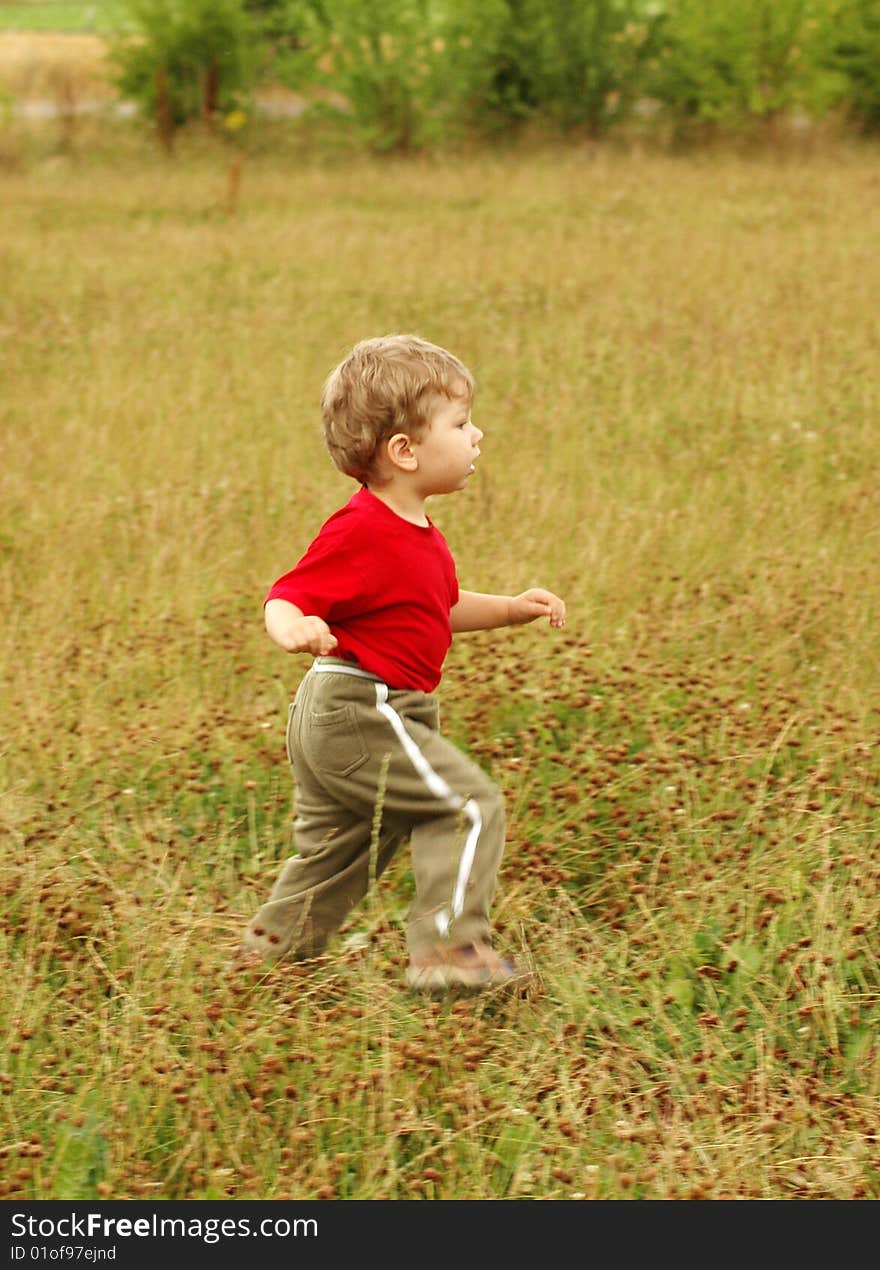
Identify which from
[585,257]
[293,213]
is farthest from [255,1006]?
[293,213]

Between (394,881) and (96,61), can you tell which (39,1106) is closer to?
(394,881)

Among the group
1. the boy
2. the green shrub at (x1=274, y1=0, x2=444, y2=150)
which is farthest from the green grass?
the boy

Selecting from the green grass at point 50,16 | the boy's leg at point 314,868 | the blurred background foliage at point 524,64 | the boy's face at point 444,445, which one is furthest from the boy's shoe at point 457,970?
the green grass at point 50,16

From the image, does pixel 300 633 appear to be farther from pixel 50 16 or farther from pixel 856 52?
pixel 50 16

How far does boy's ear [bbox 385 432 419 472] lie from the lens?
3096 millimetres

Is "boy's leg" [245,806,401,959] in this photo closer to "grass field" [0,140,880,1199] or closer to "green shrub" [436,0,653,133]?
"grass field" [0,140,880,1199]

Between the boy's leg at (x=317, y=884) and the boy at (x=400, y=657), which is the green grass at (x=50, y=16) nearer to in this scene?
the boy at (x=400, y=657)

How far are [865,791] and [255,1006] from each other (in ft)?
5.63

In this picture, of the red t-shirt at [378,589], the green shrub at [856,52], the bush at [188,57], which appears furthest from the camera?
the bush at [188,57]

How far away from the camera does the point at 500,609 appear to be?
342 cm

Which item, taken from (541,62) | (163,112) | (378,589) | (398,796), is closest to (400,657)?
(378,589)

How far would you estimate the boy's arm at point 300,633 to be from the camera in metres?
2.84

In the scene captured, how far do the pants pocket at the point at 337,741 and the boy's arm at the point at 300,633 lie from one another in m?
0.27

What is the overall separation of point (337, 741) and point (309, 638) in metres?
0.38
